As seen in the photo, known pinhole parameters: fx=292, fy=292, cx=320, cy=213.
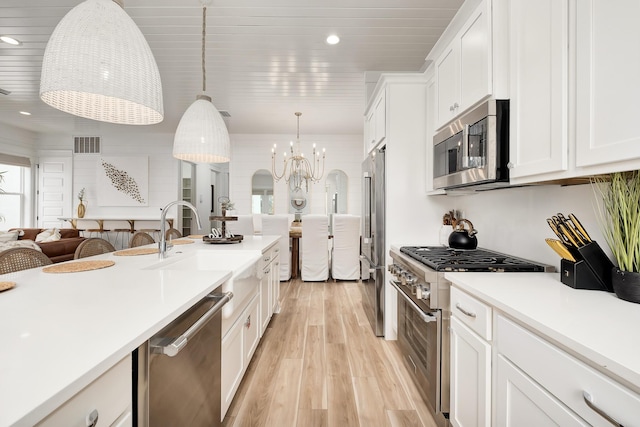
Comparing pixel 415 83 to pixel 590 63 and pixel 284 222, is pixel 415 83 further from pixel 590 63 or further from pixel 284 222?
pixel 284 222

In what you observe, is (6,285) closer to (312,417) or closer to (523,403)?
(312,417)

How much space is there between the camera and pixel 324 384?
2.02 metres

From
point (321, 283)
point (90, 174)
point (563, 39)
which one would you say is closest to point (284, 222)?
point (321, 283)

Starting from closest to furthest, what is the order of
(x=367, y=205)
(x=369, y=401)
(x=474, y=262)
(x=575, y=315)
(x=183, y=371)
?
(x=575, y=315), (x=183, y=371), (x=474, y=262), (x=369, y=401), (x=367, y=205)

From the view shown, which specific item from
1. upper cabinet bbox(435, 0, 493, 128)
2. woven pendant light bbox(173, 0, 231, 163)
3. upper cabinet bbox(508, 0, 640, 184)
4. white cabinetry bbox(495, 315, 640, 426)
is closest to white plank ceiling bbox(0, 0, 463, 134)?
upper cabinet bbox(435, 0, 493, 128)

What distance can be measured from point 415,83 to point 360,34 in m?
0.82

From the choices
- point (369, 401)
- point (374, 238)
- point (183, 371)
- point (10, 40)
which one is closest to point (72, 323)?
point (183, 371)

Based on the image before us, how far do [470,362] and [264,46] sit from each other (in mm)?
3324

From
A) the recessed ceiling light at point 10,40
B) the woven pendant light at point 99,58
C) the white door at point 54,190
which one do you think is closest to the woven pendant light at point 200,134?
the woven pendant light at point 99,58

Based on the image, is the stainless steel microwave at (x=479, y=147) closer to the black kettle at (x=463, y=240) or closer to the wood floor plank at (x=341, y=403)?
the black kettle at (x=463, y=240)

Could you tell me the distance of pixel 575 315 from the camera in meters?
0.90

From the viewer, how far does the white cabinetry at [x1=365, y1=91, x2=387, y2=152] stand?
2.70 metres

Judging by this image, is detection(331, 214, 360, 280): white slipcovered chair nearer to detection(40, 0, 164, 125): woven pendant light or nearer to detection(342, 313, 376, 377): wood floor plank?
detection(342, 313, 376, 377): wood floor plank

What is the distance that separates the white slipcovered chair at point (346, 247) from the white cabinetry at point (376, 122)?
143 centimetres
